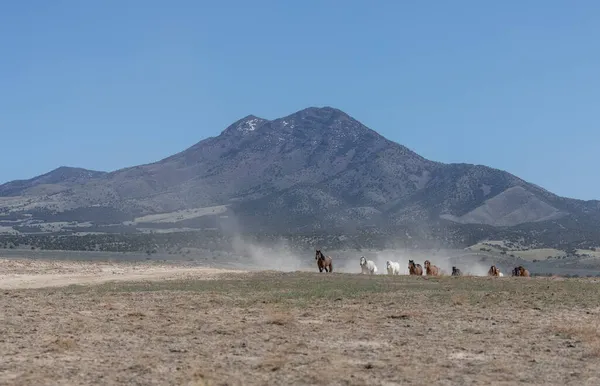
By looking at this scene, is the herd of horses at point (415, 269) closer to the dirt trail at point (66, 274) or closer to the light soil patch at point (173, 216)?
the dirt trail at point (66, 274)

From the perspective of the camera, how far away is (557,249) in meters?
114

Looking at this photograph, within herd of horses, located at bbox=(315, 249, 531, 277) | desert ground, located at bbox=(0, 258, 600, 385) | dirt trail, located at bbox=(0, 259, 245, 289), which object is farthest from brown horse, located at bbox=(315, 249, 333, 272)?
desert ground, located at bbox=(0, 258, 600, 385)

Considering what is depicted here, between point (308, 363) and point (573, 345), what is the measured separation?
5.64 metres

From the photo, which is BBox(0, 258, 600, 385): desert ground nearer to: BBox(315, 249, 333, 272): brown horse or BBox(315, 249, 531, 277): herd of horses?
BBox(315, 249, 531, 277): herd of horses

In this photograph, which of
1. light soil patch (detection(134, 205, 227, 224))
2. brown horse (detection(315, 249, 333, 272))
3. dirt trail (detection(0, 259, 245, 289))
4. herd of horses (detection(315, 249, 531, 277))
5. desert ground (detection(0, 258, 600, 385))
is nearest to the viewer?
desert ground (detection(0, 258, 600, 385))

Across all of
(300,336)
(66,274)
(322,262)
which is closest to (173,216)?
(322,262)

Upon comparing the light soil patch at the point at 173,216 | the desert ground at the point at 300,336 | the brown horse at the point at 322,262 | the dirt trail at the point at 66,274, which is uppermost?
the light soil patch at the point at 173,216

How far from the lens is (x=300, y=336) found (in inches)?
690

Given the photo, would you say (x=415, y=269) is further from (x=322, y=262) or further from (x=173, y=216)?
(x=173, y=216)

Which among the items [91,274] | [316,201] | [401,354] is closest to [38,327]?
[401,354]

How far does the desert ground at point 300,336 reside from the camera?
534 inches

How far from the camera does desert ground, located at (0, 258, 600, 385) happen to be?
44.5 ft

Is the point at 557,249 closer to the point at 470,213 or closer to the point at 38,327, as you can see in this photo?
the point at 470,213

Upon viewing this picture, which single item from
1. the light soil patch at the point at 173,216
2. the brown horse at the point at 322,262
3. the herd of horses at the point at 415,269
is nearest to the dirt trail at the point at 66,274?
the brown horse at the point at 322,262
